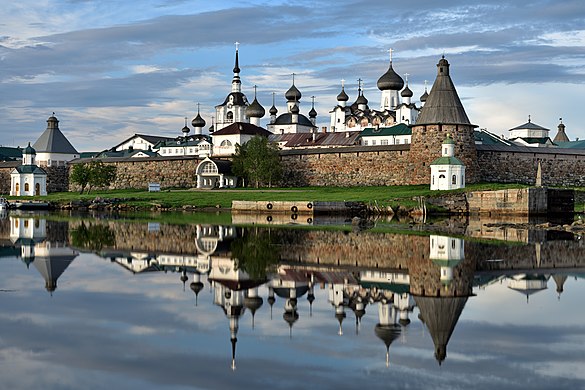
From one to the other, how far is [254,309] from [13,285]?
3.25 m

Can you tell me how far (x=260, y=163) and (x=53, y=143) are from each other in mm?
19387

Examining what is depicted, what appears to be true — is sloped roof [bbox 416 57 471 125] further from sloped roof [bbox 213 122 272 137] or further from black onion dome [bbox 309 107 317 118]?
black onion dome [bbox 309 107 317 118]

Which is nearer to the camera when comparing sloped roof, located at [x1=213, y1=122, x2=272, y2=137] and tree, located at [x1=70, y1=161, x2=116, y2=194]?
tree, located at [x1=70, y1=161, x2=116, y2=194]

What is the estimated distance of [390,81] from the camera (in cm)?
5631

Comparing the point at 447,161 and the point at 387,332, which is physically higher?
the point at 447,161

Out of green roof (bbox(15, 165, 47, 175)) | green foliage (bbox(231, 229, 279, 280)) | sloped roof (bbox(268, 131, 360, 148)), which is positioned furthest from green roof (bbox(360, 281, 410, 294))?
green roof (bbox(15, 165, 47, 175))

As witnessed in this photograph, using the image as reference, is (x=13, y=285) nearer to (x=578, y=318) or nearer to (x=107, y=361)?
(x=107, y=361)

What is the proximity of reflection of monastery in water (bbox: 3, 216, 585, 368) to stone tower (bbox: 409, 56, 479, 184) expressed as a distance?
666 inches

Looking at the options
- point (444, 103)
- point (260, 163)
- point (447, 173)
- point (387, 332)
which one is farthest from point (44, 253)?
point (260, 163)

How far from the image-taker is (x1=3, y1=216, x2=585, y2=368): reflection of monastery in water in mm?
7387

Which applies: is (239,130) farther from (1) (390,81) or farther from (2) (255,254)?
(2) (255,254)

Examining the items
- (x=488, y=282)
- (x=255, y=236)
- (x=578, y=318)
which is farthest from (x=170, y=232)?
(x=578, y=318)

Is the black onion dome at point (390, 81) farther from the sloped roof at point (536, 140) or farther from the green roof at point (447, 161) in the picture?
the green roof at point (447, 161)

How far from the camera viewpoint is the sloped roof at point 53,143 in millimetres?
52647
